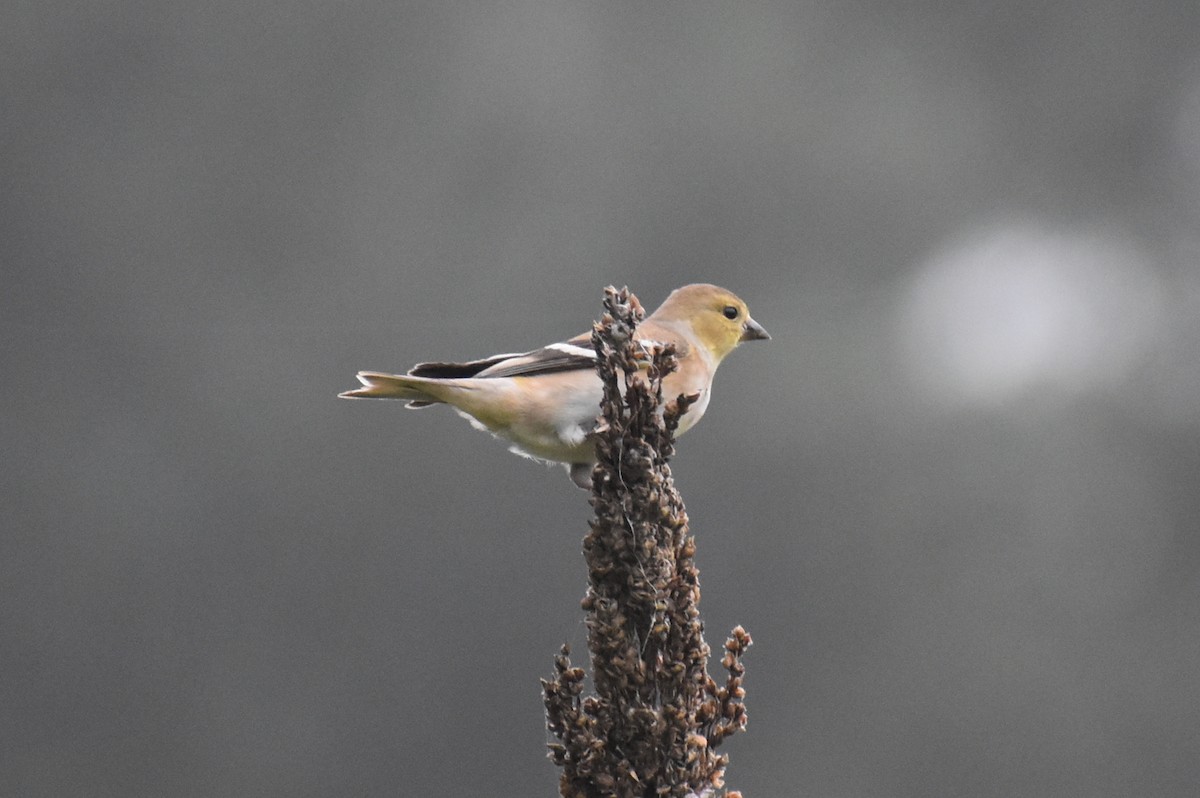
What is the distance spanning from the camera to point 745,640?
11.6ft

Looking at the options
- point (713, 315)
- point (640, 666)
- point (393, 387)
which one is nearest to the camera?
point (640, 666)

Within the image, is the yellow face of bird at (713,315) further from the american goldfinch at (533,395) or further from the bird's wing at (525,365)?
the bird's wing at (525,365)

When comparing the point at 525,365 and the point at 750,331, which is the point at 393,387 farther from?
the point at 750,331

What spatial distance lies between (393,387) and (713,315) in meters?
1.57

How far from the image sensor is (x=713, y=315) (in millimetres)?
5262

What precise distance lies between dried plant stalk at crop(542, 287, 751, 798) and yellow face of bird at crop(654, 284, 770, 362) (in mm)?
1642

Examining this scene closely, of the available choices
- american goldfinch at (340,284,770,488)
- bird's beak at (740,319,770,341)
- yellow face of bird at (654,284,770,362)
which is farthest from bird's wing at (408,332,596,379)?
bird's beak at (740,319,770,341)

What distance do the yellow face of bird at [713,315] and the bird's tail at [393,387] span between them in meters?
1.30

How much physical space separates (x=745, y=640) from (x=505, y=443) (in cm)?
147

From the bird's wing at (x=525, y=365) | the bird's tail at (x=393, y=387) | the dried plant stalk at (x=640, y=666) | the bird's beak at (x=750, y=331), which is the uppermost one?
the bird's beak at (x=750, y=331)

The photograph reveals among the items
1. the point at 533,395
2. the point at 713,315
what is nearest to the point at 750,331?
the point at 713,315

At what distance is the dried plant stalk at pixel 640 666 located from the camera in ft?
11.2

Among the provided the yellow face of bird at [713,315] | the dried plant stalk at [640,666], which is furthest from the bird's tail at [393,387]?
the yellow face of bird at [713,315]

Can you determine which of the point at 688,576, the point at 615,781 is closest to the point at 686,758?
the point at 615,781
